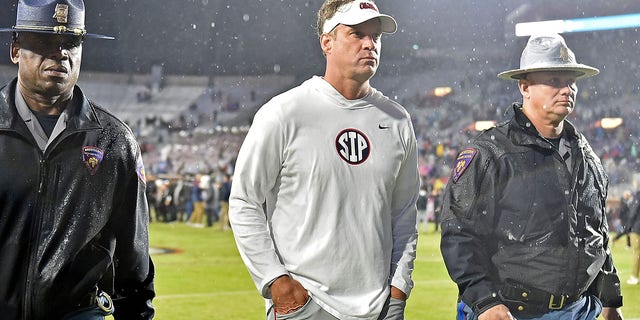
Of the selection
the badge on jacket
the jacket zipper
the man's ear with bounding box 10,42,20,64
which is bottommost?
the jacket zipper

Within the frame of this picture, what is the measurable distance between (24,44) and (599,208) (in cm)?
162

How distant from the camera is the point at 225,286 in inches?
336

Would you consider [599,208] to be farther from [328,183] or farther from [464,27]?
[464,27]

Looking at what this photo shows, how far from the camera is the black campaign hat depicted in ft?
6.78

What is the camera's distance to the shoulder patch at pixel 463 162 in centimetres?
266

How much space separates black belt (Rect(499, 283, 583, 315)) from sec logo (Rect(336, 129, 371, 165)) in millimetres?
729

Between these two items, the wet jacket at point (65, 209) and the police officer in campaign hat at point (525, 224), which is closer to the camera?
the wet jacket at point (65, 209)

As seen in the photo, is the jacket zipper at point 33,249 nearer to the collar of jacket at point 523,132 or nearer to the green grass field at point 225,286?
the collar of jacket at point 523,132


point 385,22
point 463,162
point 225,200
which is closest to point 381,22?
point 385,22

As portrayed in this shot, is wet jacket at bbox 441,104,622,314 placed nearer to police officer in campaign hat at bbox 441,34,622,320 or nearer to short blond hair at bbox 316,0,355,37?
police officer in campaign hat at bbox 441,34,622,320

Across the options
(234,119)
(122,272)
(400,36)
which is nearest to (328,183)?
(122,272)

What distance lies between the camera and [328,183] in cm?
212

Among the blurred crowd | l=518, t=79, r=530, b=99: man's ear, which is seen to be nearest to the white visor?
l=518, t=79, r=530, b=99: man's ear

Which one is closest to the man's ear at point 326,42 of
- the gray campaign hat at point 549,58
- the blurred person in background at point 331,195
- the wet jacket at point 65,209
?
the blurred person in background at point 331,195
